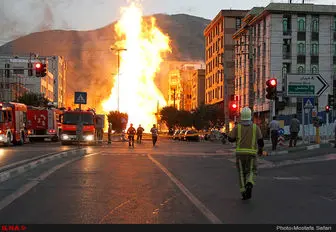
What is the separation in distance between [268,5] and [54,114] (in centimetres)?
3583

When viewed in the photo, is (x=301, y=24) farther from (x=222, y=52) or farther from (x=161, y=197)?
(x=161, y=197)

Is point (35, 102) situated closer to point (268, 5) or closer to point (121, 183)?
point (268, 5)

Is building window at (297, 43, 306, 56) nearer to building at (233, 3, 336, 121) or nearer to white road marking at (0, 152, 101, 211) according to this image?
building at (233, 3, 336, 121)

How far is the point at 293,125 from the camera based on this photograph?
29688mm

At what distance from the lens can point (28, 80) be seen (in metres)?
123

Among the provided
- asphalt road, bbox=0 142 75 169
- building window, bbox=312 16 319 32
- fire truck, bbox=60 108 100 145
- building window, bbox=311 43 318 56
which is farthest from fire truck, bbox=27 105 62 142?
building window, bbox=312 16 319 32

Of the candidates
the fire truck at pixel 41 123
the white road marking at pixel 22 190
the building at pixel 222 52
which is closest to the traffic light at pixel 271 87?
the white road marking at pixel 22 190

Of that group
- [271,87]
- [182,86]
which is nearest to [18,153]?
[271,87]

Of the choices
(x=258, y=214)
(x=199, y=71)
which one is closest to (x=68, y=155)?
(x=258, y=214)

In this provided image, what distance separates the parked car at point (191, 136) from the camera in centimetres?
6462

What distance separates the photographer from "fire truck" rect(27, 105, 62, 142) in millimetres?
47094

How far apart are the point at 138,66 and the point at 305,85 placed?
94.5 m

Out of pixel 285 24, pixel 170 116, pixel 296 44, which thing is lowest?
pixel 170 116

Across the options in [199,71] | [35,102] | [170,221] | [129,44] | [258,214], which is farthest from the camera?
[199,71]
